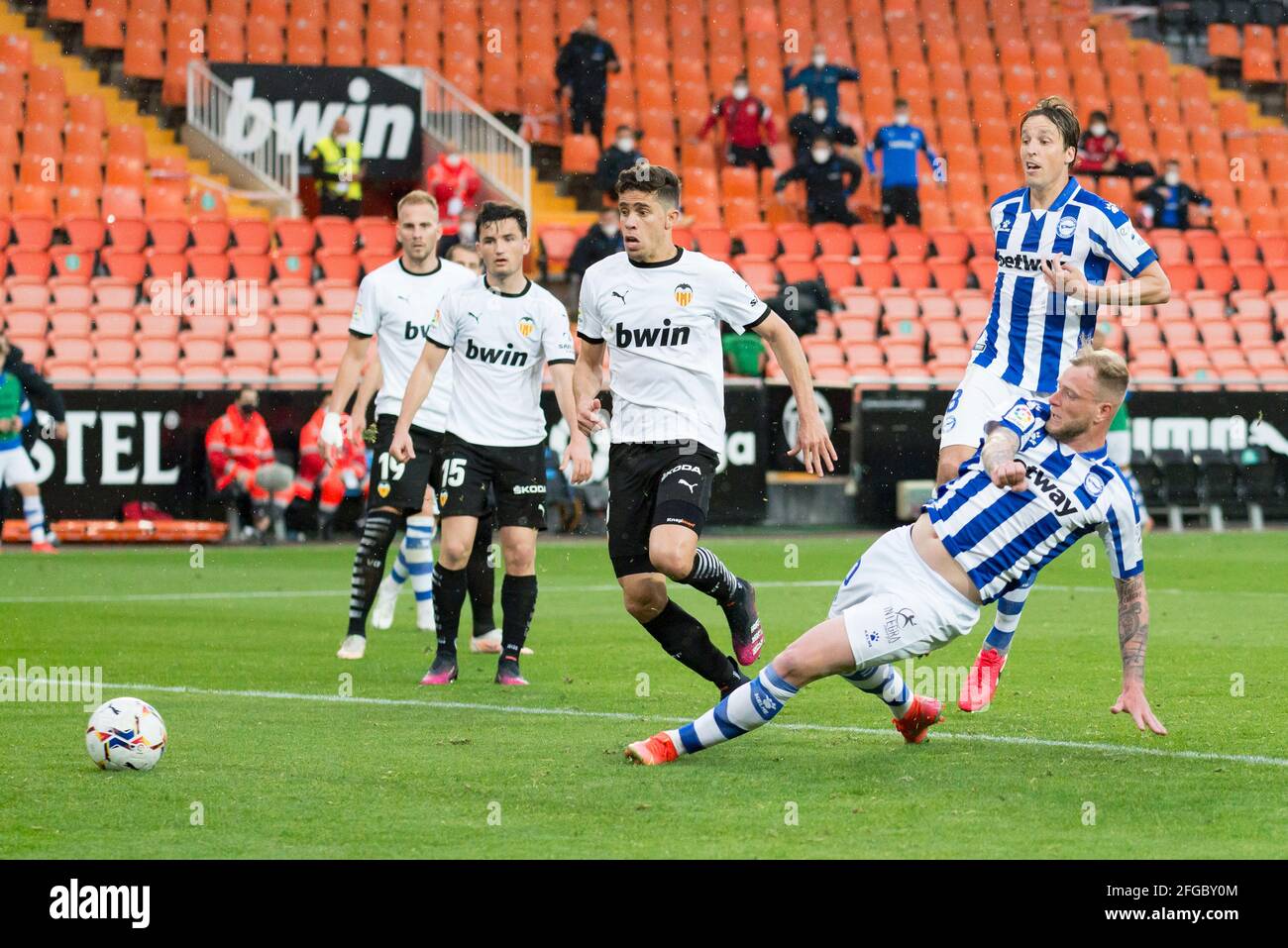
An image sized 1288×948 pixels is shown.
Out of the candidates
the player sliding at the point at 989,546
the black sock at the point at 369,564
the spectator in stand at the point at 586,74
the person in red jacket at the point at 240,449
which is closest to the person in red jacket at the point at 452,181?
the spectator in stand at the point at 586,74

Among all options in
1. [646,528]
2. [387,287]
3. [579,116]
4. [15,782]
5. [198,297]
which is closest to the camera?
[15,782]

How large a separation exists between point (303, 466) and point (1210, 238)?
14450 millimetres

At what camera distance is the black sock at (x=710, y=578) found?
25.1 feet

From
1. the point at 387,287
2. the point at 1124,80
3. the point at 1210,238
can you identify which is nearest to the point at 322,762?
the point at 387,287

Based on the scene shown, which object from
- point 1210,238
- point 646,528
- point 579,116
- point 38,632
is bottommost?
point 38,632

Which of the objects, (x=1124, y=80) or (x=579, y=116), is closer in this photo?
(x=579, y=116)

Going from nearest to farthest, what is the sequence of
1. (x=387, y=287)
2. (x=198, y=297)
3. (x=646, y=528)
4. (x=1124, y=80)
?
1. (x=646, y=528)
2. (x=387, y=287)
3. (x=198, y=297)
4. (x=1124, y=80)

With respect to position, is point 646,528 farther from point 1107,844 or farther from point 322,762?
point 1107,844

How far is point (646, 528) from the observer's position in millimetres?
7676

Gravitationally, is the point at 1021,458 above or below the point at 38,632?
above

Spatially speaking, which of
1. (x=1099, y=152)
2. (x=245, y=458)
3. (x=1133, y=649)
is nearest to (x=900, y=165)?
(x=1099, y=152)

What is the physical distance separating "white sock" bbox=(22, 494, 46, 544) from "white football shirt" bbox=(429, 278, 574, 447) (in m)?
9.80

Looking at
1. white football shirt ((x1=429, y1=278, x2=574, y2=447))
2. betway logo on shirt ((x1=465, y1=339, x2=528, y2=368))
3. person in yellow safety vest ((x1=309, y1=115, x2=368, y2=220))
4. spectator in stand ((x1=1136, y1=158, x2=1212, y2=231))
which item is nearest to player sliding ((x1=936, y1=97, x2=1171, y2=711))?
white football shirt ((x1=429, y1=278, x2=574, y2=447))

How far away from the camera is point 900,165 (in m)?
26.0
